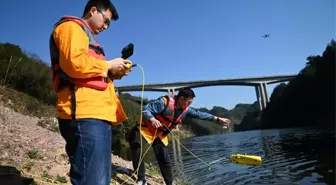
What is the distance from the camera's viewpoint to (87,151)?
80.2 inches

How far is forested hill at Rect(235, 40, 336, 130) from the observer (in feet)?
143

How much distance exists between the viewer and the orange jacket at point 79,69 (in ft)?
6.65

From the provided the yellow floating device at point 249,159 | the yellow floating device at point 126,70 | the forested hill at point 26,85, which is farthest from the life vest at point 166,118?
the forested hill at point 26,85

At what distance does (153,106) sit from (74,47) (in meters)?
3.58

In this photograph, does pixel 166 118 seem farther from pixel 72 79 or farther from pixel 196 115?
pixel 72 79

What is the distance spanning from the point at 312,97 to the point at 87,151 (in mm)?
52968

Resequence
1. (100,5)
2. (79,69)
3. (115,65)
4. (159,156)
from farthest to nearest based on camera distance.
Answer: (159,156), (100,5), (115,65), (79,69)

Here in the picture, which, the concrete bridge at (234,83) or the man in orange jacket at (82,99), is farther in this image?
the concrete bridge at (234,83)

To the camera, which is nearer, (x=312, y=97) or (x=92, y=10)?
(x=92, y=10)

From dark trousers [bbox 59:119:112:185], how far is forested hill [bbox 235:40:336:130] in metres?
40.2

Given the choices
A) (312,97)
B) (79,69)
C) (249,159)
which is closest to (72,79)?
(79,69)

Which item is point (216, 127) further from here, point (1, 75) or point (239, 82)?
point (1, 75)

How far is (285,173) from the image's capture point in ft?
25.9

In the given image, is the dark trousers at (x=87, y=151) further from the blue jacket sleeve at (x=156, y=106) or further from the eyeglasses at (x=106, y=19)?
the blue jacket sleeve at (x=156, y=106)
